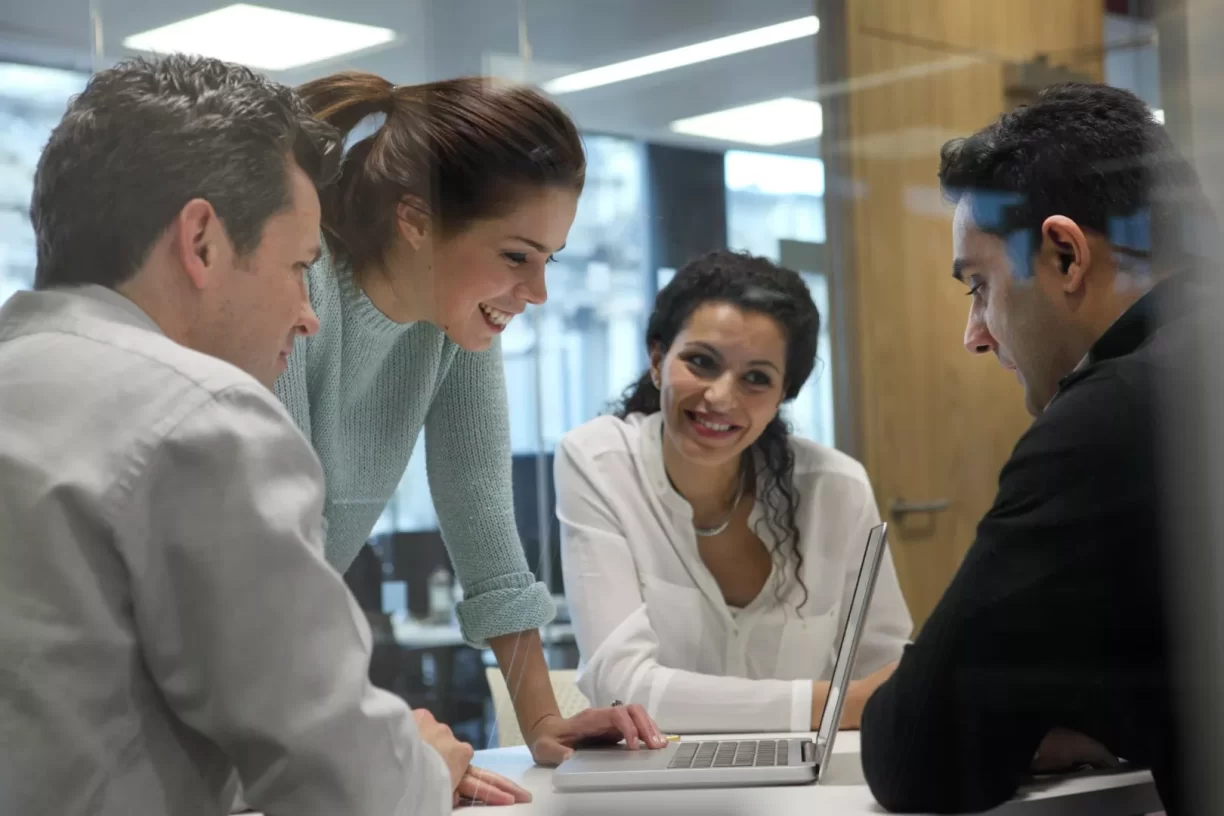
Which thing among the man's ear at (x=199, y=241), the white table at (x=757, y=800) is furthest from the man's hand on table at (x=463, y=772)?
the man's ear at (x=199, y=241)

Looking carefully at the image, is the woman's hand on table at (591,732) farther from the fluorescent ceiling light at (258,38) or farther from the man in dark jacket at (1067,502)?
the fluorescent ceiling light at (258,38)

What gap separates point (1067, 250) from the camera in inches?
47.5

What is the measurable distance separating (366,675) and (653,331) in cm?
64

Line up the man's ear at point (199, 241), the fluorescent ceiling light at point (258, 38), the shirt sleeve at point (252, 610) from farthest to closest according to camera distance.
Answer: the fluorescent ceiling light at point (258, 38)
the man's ear at point (199, 241)
the shirt sleeve at point (252, 610)

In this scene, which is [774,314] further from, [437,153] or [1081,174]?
[437,153]

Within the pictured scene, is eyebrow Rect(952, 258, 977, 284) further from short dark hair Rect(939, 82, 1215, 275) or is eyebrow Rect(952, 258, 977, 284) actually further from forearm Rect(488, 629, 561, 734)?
forearm Rect(488, 629, 561, 734)

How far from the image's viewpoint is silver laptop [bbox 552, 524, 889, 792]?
3.79ft

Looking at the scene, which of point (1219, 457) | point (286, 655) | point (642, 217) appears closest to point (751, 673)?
point (642, 217)

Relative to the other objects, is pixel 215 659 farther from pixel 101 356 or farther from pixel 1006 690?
pixel 1006 690

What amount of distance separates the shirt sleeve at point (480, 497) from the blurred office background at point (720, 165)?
22 mm

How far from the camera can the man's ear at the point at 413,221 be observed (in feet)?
3.62

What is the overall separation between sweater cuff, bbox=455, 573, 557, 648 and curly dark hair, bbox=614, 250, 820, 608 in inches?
11.2

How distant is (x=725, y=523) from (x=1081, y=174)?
1.81 feet

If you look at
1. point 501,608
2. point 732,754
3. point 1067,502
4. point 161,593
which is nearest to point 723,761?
point 732,754
